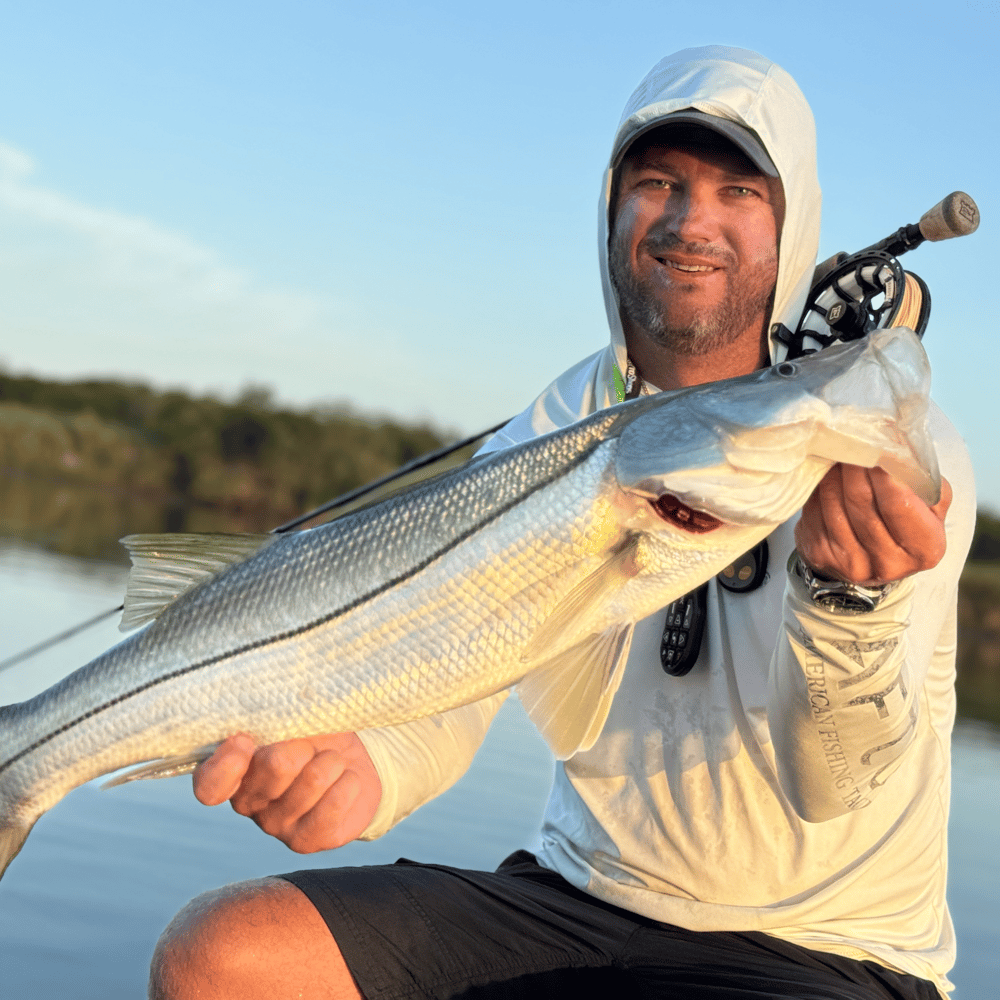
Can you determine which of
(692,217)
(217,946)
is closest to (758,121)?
(692,217)

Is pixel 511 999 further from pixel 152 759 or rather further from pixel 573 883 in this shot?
pixel 152 759

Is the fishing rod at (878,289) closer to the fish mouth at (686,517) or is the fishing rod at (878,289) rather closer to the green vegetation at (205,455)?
the fish mouth at (686,517)

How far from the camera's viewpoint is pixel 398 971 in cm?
305

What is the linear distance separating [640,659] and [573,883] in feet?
2.31

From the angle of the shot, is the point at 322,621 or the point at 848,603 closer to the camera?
the point at 848,603

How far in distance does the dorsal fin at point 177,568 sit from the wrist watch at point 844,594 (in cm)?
130

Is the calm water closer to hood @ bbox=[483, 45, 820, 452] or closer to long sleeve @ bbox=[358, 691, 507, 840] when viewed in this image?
long sleeve @ bbox=[358, 691, 507, 840]

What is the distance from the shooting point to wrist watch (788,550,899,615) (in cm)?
239

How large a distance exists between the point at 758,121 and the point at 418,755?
7.56 ft

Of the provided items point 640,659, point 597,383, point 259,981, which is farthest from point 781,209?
point 259,981

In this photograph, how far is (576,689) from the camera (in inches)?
103

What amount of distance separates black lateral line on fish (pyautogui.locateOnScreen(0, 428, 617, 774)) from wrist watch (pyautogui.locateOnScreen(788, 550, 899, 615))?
545 millimetres

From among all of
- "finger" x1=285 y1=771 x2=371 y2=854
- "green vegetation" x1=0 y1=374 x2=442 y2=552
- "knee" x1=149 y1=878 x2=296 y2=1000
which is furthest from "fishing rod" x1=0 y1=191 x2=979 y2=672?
"green vegetation" x1=0 y1=374 x2=442 y2=552

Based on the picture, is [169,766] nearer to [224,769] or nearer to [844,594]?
[224,769]
